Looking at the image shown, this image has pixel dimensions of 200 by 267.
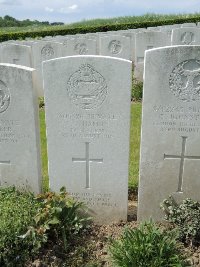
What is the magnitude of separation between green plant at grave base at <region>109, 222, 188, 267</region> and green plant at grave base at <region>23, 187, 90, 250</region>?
1.92 feet

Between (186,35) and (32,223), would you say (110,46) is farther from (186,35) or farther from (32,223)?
(32,223)

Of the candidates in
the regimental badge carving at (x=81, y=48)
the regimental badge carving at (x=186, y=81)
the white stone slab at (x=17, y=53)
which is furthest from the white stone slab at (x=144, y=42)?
the regimental badge carving at (x=186, y=81)

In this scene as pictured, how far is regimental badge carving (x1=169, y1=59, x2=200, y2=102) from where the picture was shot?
364 centimetres

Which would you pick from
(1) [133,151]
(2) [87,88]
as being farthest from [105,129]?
(1) [133,151]

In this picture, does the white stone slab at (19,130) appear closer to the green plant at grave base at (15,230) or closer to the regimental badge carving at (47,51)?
the green plant at grave base at (15,230)

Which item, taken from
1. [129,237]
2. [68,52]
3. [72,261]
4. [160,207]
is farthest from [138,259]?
[68,52]

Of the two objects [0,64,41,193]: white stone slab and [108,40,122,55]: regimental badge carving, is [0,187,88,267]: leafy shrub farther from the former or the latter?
[108,40,122,55]: regimental badge carving

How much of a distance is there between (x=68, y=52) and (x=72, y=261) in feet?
25.5

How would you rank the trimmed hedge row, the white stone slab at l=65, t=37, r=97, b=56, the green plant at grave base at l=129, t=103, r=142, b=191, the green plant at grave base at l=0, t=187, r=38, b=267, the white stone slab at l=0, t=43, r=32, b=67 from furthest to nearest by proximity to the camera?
1. the trimmed hedge row
2. the white stone slab at l=65, t=37, r=97, b=56
3. the white stone slab at l=0, t=43, r=32, b=67
4. the green plant at grave base at l=129, t=103, r=142, b=191
5. the green plant at grave base at l=0, t=187, r=38, b=267

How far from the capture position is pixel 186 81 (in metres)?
3.68

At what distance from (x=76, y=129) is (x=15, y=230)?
3.86 ft

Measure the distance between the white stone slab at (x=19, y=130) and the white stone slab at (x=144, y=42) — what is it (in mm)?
6675

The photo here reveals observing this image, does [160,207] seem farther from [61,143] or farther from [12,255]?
[12,255]

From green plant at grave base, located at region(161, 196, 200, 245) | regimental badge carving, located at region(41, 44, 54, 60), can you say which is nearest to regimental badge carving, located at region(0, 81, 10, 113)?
green plant at grave base, located at region(161, 196, 200, 245)
